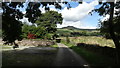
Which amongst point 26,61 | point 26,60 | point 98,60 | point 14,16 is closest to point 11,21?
point 14,16

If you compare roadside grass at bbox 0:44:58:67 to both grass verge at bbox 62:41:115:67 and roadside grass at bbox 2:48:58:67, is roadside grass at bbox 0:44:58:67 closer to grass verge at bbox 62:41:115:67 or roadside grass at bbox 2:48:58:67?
roadside grass at bbox 2:48:58:67

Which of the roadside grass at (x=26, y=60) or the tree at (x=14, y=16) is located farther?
the roadside grass at (x=26, y=60)

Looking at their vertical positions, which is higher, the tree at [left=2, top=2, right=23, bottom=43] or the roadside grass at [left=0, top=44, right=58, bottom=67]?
the tree at [left=2, top=2, right=23, bottom=43]

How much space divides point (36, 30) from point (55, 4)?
29.9 m

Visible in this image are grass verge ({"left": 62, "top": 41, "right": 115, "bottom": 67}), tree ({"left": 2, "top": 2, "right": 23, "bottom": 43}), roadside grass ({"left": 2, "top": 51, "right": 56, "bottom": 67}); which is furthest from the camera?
roadside grass ({"left": 2, "top": 51, "right": 56, "bottom": 67})


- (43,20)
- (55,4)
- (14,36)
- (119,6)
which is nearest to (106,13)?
(119,6)

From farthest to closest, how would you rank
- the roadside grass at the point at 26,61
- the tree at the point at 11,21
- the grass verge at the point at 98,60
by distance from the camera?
the roadside grass at the point at 26,61, the grass verge at the point at 98,60, the tree at the point at 11,21

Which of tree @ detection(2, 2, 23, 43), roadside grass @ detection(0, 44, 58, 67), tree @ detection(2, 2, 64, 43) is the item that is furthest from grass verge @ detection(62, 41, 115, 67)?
tree @ detection(2, 2, 23, 43)

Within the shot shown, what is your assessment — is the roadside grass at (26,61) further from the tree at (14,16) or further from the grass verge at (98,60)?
the grass verge at (98,60)

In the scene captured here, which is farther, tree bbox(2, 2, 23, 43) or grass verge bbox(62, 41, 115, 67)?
grass verge bbox(62, 41, 115, 67)

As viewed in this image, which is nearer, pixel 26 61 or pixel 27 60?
pixel 26 61

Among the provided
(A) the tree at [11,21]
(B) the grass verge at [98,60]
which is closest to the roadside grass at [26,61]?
(A) the tree at [11,21]

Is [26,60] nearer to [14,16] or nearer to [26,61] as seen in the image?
[26,61]

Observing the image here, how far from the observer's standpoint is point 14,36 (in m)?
11.3
